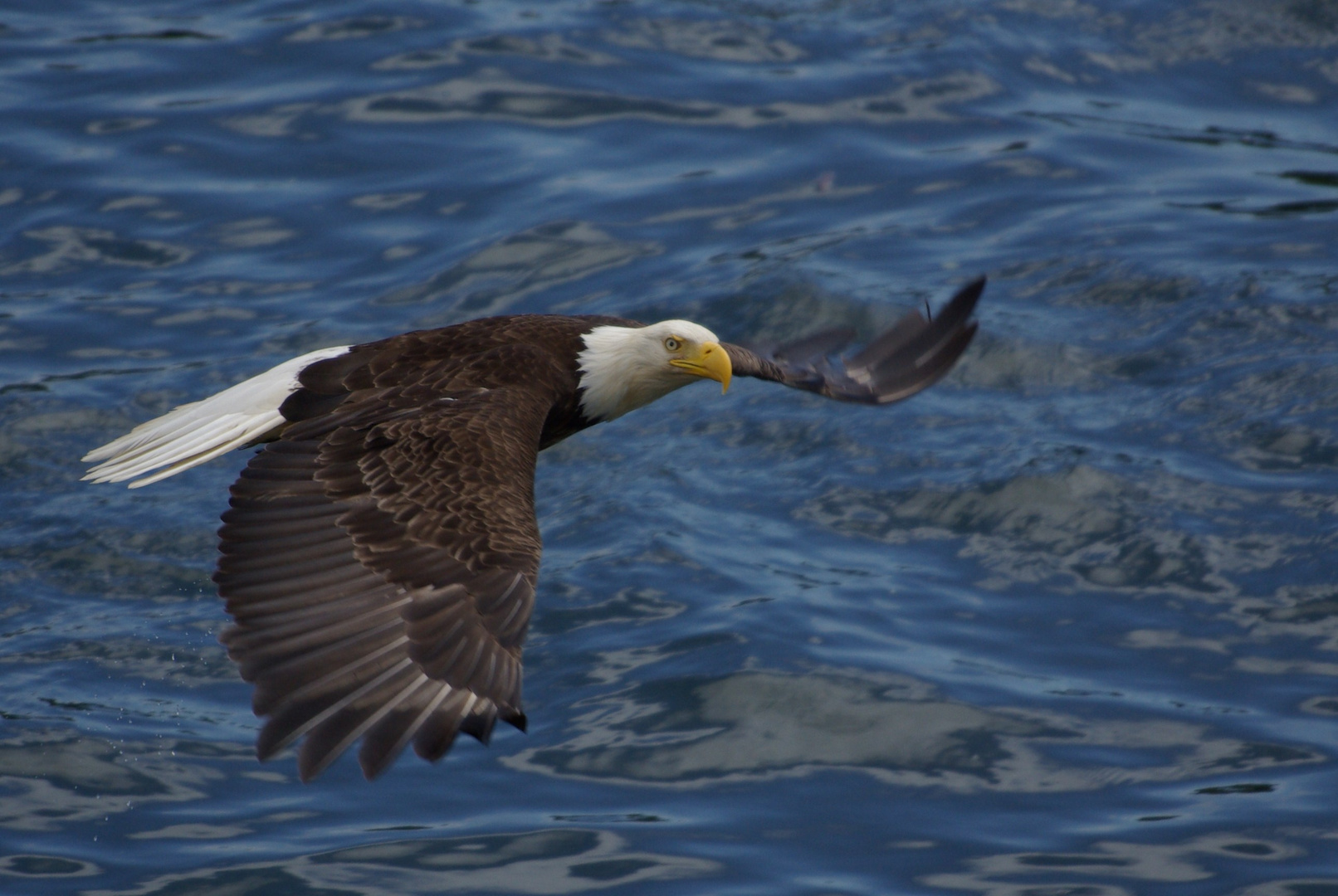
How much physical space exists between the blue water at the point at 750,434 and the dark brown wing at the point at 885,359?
120 centimetres

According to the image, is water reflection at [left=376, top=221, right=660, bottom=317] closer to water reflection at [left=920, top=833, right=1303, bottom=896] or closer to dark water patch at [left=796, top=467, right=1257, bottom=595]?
dark water patch at [left=796, top=467, right=1257, bottom=595]

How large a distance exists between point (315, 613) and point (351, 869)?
1766 mm

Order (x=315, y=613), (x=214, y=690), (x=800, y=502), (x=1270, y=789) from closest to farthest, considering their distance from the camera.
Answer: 1. (x=315, y=613)
2. (x=1270, y=789)
3. (x=214, y=690)
4. (x=800, y=502)

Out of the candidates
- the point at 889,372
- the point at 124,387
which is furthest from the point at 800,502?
the point at 124,387

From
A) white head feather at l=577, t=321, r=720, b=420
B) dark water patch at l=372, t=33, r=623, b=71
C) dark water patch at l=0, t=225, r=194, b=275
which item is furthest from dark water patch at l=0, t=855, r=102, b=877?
dark water patch at l=372, t=33, r=623, b=71

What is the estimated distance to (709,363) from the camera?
21.1 feet

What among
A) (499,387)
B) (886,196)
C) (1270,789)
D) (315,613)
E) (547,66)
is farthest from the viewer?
(547,66)

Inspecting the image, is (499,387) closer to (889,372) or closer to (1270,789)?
(889,372)

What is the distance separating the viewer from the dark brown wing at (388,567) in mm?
4547

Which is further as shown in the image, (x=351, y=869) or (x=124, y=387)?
(x=124, y=387)

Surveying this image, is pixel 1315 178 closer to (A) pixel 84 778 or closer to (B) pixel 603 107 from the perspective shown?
(B) pixel 603 107

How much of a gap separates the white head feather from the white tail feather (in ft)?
3.01

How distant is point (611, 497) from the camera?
866 centimetres

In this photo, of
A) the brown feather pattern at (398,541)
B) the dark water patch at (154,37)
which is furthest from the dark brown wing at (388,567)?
the dark water patch at (154,37)
